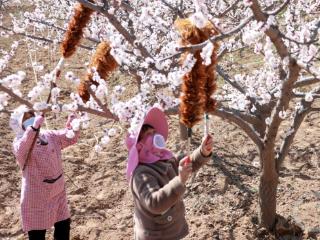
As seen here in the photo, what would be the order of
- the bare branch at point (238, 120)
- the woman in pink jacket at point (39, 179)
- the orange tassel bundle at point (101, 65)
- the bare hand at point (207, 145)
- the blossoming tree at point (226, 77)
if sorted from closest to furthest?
the blossoming tree at point (226, 77) < the bare hand at point (207, 145) < the orange tassel bundle at point (101, 65) < the bare branch at point (238, 120) < the woman in pink jacket at point (39, 179)

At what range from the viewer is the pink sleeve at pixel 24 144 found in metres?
3.62

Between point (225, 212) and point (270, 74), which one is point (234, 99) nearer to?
point (270, 74)

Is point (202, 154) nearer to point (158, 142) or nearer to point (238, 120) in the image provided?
point (158, 142)

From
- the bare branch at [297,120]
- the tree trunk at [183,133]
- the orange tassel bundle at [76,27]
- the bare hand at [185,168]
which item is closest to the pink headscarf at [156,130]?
the bare hand at [185,168]

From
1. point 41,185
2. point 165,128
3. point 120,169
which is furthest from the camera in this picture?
point 120,169

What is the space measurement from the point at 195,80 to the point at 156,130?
0.83 meters

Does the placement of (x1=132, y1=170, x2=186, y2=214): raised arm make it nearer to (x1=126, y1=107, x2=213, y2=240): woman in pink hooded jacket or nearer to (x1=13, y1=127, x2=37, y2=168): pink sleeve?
(x1=126, y1=107, x2=213, y2=240): woman in pink hooded jacket

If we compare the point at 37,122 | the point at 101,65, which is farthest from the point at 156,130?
the point at 37,122

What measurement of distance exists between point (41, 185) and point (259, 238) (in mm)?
1968

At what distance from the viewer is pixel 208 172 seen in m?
5.71

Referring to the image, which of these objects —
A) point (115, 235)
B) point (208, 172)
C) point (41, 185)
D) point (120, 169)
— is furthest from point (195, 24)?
point (120, 169)

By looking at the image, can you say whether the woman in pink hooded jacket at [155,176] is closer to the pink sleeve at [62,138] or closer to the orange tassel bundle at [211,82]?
the orange tassel bundle at [211,82]

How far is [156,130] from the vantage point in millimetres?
3135

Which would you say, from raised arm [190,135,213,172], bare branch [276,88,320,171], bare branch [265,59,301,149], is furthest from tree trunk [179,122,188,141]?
raised arm [190,135,213,172]
